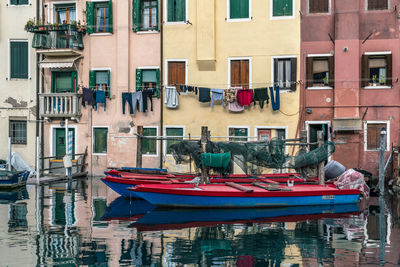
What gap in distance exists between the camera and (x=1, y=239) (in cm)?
1202

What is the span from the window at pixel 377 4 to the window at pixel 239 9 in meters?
5.03

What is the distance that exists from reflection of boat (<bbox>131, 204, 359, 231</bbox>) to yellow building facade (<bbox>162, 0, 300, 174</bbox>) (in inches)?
249

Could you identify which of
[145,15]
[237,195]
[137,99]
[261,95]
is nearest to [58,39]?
[145,15]

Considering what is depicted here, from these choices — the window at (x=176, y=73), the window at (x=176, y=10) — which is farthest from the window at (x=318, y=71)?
the window at (x=176, y=10)

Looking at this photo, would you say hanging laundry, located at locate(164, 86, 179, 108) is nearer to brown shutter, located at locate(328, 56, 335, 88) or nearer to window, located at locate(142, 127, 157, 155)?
window, located at locate(142, 127, 157, 155)

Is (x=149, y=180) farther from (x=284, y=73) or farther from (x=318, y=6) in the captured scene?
(x=318, y=6)

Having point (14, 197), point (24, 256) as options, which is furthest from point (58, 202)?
point (24, 256)

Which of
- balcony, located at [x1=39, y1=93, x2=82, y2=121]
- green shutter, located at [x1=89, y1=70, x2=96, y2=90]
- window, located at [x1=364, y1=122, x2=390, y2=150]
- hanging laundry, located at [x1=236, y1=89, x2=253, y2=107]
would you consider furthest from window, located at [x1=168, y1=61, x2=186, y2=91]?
window, located at [x1=364, y1=122, x2=390, y2=150]

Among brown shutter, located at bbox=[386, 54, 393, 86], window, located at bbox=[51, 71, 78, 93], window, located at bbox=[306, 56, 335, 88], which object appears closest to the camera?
brown shutter, located at bbox=[386, 54, 393, 86]

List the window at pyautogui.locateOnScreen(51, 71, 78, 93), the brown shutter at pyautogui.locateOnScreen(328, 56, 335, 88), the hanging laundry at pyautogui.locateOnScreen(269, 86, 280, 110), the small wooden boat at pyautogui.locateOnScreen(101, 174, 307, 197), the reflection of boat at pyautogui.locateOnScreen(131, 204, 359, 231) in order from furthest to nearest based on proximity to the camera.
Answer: the window at pyautogui.locateOnScreen(51, 71, 78, 93)
the hanging laundry at pyautogui.locateOnScreen(269, 86, 280, 110)
the brown shutter at pyautogui.locateOnScreen(328, 56, 335, 88)
the small wooden boat at pyautogui.locateOnScreen(101, 174, 307, 197)
the reflection of boat at pyautogui.locateOnScreen(131, 204, 359, 231)

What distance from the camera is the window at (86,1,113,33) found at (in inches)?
978

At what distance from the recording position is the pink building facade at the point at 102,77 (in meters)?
24.3

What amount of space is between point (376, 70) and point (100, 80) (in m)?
12.3

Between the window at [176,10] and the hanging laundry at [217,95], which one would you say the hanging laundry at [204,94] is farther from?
the window at [176,10]
